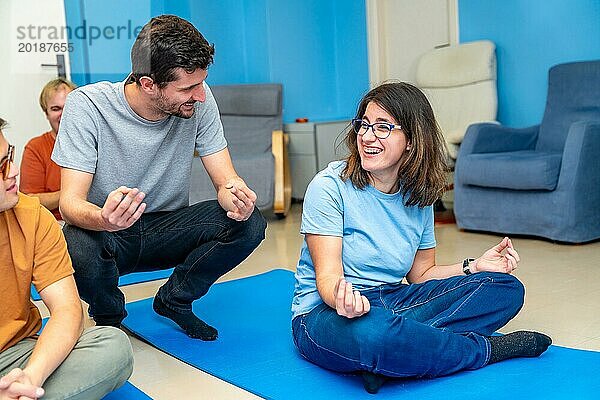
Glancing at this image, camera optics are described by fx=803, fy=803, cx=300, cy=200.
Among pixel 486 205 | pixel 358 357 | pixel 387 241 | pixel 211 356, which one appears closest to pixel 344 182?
pixel 387 241

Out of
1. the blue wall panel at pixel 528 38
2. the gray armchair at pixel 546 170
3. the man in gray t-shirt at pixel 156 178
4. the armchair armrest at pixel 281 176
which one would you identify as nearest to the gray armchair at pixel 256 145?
the armchair armrest at pixel 281 176

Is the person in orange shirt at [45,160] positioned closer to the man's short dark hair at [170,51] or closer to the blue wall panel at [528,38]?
the man's short dark hair at [170,51]

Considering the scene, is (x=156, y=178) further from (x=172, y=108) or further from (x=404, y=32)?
(x=404, y=32)

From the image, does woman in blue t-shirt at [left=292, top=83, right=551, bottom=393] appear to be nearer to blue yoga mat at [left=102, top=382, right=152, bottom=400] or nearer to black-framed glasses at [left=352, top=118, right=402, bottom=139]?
black-framed glasses at [left=352, top=118, right=402, bottom=139]

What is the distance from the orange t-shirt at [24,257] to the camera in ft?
5.74

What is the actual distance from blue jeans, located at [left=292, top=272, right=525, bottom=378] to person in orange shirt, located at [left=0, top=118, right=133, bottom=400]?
51 cm

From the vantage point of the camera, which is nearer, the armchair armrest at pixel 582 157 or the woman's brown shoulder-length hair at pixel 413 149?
the woman's brown shoulder-length hair at pixel 413 149

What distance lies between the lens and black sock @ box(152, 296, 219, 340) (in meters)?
2.52

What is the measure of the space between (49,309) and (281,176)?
11.7ft

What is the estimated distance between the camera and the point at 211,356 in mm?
2340

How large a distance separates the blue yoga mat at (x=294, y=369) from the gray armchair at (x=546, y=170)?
1.74 m

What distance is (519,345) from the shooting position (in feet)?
6.98

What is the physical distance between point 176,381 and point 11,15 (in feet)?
11.9

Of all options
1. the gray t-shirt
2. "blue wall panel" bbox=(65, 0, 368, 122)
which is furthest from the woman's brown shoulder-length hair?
"blue wall panel" bbox=(65, 0, 368, 122)
